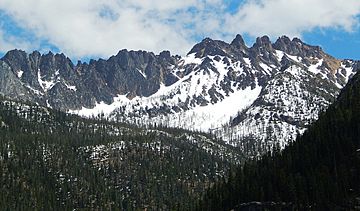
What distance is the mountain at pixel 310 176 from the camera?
143875 millimetres

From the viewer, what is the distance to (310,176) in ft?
516

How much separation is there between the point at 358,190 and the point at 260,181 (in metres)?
39.0

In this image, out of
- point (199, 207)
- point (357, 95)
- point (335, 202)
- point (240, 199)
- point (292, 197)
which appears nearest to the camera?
point (335, 202)

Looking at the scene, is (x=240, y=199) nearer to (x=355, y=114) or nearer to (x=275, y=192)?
(x=275, y=192)

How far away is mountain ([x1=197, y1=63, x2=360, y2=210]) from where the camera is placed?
472 feet

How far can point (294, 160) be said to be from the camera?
→ 176 metres

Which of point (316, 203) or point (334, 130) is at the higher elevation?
point (334, 130)

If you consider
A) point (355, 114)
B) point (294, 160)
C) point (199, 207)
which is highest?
point (355, 114)

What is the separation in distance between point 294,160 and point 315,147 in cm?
813

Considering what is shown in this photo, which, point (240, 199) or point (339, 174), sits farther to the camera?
point (240, 199)

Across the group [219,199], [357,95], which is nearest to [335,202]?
[219,199]

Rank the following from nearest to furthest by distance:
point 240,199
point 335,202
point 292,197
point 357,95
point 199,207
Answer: point 335,202, point 292,197, point 240,199, point 199,207, point 357,95

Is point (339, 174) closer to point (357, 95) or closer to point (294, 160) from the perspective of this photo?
point (294, 160)

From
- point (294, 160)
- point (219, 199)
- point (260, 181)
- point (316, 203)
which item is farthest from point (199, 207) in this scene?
point (316, 203)
